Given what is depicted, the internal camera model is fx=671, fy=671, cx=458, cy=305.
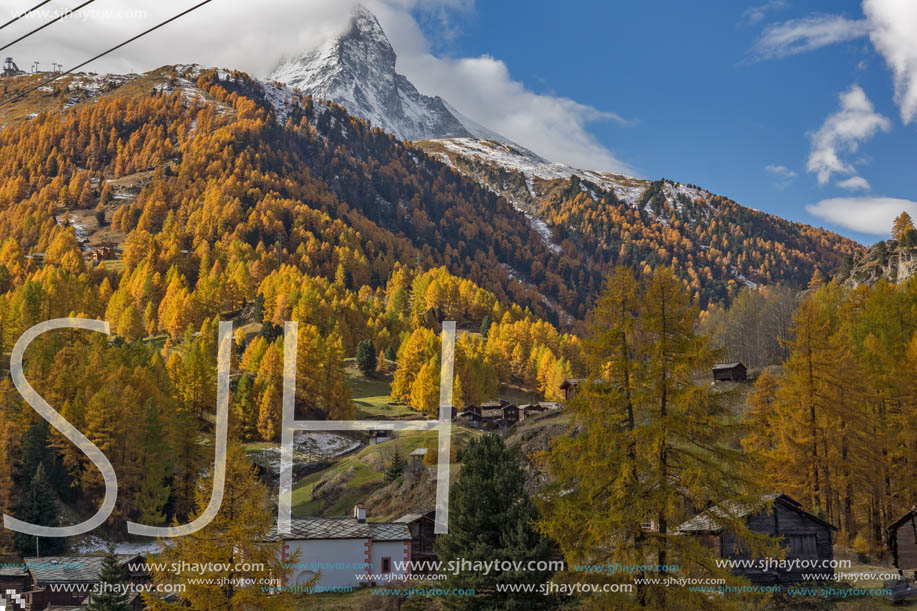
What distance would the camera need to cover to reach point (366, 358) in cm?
11050

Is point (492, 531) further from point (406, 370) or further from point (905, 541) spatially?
point (406, 370)

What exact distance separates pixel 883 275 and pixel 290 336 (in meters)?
96.4

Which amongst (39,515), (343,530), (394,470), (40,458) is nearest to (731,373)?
(394,470)

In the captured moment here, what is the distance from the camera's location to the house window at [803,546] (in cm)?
3059

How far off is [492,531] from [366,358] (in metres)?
86.6

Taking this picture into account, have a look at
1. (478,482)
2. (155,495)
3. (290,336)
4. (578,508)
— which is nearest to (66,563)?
(155,495)

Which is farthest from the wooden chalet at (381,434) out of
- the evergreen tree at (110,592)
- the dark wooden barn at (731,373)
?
the evergreen tree at (110,592)

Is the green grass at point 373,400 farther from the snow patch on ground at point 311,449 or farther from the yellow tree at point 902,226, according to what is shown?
the yellow tree at point 902,226

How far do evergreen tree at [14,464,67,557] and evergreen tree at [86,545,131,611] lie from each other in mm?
22202

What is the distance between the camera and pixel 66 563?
126 ft

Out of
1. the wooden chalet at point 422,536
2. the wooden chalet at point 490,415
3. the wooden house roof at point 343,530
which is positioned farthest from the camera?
the wooden chalet at point 490,415

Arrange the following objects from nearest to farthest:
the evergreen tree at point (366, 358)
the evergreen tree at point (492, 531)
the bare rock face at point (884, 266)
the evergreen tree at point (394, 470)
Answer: the evergreen tree at point (492, 531) → the evergreen tree at point (394, 470) → the bare rock face at point (884, 266) → the evergreen tree at point (366, 358)

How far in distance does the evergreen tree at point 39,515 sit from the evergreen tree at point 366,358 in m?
59.1

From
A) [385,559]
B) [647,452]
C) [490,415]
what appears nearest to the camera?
[647,452]
